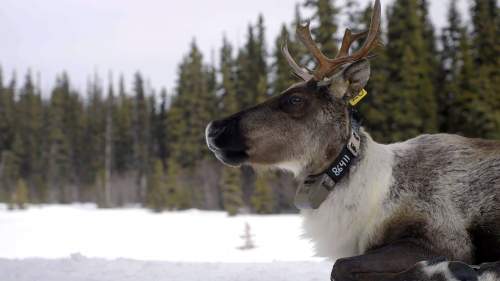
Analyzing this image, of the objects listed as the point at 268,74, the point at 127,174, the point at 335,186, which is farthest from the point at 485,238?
the point at 127,174

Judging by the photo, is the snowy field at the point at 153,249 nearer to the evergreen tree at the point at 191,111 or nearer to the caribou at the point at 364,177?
Result: the caribou at the point at 364,177

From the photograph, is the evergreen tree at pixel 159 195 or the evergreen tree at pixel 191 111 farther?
the evergreen tree at pixel 191 111

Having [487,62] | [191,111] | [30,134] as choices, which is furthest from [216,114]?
[30,134]

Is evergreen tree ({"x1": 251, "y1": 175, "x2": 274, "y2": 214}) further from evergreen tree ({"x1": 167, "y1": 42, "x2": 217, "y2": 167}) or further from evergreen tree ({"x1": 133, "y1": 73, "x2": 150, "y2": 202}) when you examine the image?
evergreen tree ({"x1": 133, "y1": 73, "x2": 150, "y2": 202})

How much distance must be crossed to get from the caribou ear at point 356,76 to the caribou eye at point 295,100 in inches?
12.3

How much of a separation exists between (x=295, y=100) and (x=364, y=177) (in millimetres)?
709

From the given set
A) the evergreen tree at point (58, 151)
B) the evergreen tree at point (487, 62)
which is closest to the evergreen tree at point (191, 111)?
the evergreen tree at point (58, 151)

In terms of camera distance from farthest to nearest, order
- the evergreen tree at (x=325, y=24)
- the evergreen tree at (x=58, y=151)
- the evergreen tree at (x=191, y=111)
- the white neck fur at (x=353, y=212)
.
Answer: the evergreen tree at (x=58, y=151) < the evergreen tree at (x=191, y=111) < the evergreen tree at (x=325, y=24) < the white neck fur at (x=353, y=212)

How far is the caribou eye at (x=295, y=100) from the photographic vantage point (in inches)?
134

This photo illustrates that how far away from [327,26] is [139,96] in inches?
1192

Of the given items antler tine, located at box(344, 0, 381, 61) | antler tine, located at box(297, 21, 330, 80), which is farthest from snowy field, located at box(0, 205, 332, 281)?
antler tine, located at box(344, 0, 381, 61)

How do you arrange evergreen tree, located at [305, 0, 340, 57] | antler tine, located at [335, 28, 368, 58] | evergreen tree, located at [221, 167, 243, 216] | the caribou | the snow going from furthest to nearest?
evergreen tree, located at [221, 167, 243, 216] < evergreen tree, located at [305, 0, 340, 57] < the snow < antler tine, located at [335, 28, 368, 58] < the caribou

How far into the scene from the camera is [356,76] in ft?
11.1

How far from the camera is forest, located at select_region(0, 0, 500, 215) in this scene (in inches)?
894
